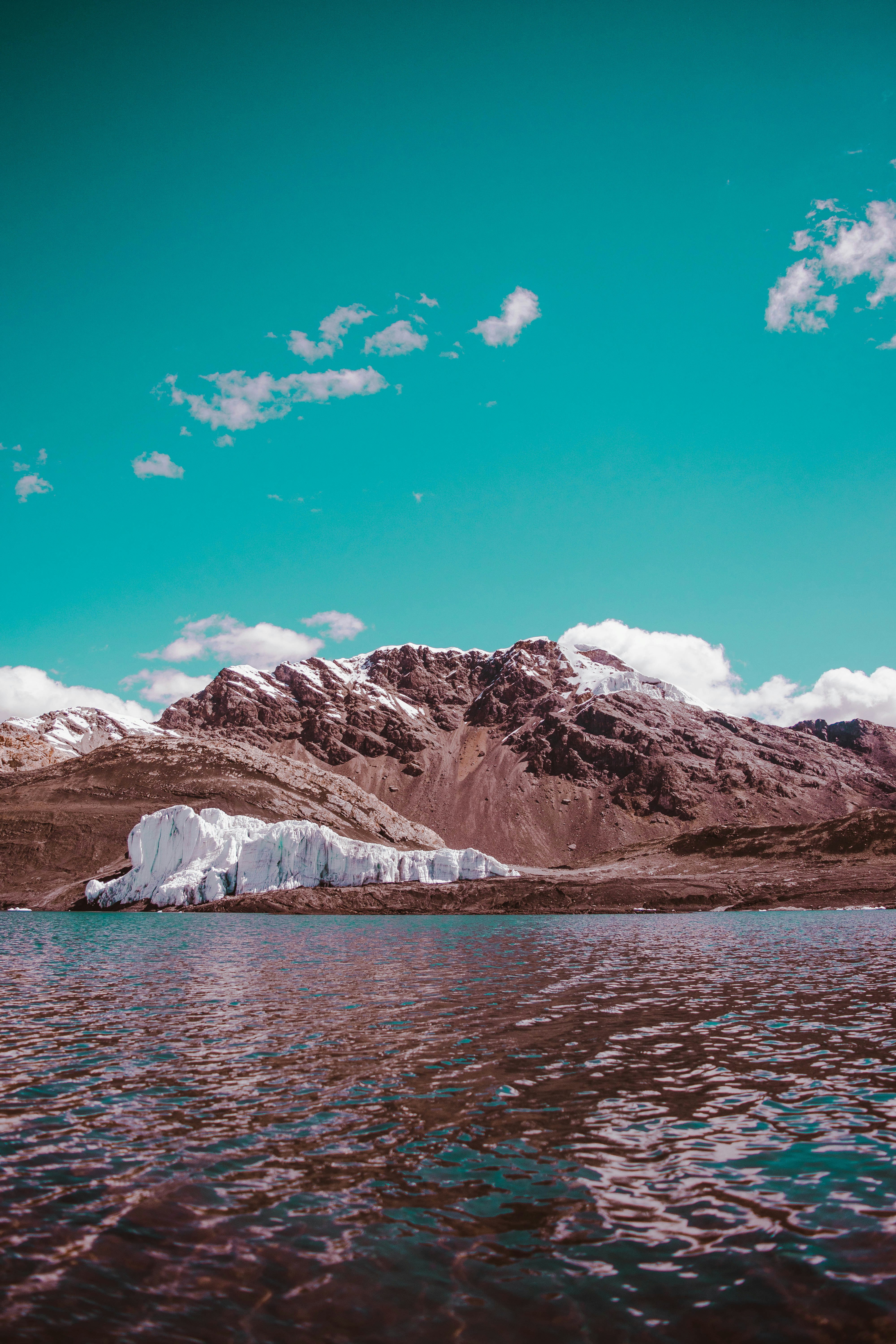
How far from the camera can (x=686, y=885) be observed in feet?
517

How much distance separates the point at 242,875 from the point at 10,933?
235 feet

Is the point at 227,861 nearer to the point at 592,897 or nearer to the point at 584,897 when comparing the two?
the point at 584,897

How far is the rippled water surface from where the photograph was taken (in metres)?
9.07

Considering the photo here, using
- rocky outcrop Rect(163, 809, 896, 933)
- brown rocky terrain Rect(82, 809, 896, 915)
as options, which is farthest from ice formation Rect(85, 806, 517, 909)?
brown rocky terrain Rect(82, 809, 896, 915)

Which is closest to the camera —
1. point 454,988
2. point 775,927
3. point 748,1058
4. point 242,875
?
point 748,1058

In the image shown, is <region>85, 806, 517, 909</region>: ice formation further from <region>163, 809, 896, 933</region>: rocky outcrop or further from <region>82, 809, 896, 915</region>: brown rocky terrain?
<region>82, 809, 896, 915</region>: brown rocky terrain

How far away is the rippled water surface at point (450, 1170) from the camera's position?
907 cm

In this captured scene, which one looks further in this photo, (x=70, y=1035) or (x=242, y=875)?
(x=242, y=875)

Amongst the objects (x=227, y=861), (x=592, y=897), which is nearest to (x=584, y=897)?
(x=592, y=897)

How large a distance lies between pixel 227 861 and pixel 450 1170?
472 ft

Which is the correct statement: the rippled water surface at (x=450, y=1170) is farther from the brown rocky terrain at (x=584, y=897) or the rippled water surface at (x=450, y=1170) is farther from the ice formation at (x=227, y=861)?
the ice formation at (x=227, y=861)

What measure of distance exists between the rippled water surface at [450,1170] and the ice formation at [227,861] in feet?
398

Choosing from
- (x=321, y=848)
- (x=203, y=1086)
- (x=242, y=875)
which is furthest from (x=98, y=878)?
(x=203, y=1086)

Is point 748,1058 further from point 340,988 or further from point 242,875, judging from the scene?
point 242,875
